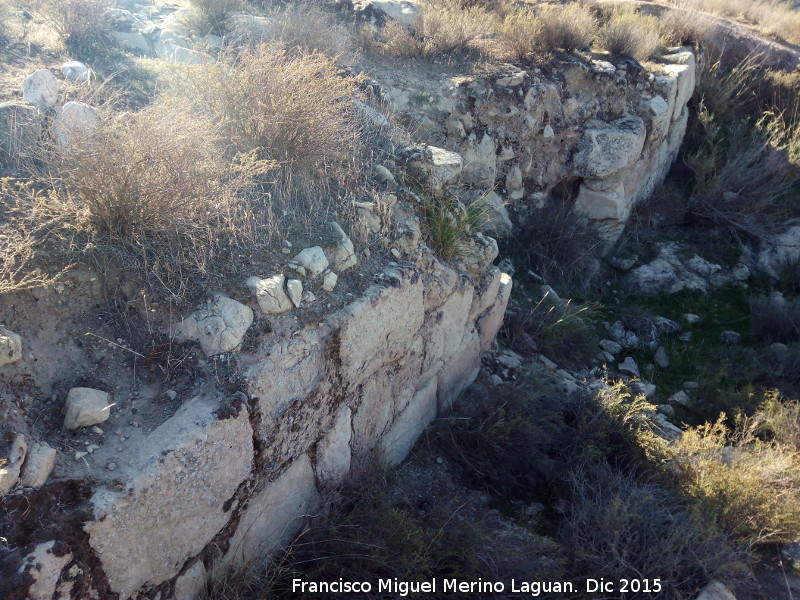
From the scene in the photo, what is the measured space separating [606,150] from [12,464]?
19.7 feet

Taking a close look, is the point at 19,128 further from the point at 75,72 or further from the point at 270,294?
the point at 270,294

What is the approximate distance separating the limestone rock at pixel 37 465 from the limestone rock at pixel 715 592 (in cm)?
299

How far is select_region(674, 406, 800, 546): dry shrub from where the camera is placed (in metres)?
3.28

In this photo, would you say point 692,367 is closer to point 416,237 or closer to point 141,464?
point 416,237

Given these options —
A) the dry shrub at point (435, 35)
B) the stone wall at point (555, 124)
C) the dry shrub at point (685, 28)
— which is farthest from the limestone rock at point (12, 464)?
the dry shrub at point (685, 28)

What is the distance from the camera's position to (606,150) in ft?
20.8

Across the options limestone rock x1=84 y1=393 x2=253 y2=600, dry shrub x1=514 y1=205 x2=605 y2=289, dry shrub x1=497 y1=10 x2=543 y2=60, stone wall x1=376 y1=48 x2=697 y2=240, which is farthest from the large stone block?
dry shrub x1=497 y1=10 x2=543 y2=60

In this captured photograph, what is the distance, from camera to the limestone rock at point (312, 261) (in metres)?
3.05

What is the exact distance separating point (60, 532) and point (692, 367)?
198 inches

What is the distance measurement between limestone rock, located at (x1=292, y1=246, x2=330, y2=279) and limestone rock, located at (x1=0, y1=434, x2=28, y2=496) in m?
1.44

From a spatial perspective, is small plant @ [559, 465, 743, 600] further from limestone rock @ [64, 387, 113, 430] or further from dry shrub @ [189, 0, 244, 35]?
dry shrub @ [189, 0, 244, 35]

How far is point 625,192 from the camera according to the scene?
22.0ft

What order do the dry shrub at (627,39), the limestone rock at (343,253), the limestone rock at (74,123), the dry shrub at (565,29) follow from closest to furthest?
the limestone rock at (74,123), the limestone rock at (343,253), the dry shrub at (565,29), the dry shrub at (627,39)

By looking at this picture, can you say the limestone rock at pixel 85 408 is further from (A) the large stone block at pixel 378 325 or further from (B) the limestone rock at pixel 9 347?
(A) the large stone block at pixel 378 325
